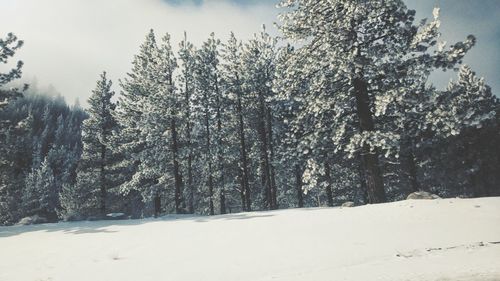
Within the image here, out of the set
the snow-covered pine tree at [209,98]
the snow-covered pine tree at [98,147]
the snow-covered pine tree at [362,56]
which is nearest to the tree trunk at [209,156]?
the snow-covered pine tree at [209,98]

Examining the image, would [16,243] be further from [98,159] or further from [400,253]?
[98,159]

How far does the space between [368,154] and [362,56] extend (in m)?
3.93

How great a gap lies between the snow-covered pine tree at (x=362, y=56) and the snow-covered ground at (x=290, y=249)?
3.55m

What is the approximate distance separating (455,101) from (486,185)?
30424 millimetres

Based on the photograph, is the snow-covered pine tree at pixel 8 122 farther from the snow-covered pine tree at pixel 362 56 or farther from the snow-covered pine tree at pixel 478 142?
the snow-covered pine tree at pixel 478 142

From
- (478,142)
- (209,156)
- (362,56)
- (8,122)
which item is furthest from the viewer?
(478,142)

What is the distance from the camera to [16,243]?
9242 mm

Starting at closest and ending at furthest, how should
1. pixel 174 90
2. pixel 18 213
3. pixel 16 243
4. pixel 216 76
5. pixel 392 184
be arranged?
pixel 16 243
pixel 174 90
pixel 216 76
pixel 392 184
pixel 18 213

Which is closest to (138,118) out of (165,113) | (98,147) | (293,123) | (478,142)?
(165,113)

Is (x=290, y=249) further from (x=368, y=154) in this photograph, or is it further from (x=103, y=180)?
(x=103, y=180)

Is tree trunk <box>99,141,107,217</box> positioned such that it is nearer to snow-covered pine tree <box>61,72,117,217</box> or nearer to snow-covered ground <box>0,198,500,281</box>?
snow-covered pine tree <box>61,72,117,217</box>

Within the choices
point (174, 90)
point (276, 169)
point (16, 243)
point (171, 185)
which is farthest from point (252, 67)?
point (16, 243)

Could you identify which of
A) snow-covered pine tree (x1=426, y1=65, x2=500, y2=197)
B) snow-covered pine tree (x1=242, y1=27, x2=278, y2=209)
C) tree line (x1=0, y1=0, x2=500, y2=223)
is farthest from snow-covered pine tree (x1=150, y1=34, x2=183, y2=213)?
snow-covered pine tree (x1=426, y1=65, x2=500, y2=197)

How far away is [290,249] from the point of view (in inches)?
281
